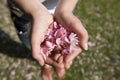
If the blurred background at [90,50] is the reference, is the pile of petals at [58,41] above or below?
above

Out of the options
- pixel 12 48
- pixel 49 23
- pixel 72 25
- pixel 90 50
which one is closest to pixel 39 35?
pixel 49 23

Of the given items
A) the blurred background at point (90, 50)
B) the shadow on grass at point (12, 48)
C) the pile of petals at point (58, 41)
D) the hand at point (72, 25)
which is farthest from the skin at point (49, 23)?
the shadow on grass at point (12, 48)

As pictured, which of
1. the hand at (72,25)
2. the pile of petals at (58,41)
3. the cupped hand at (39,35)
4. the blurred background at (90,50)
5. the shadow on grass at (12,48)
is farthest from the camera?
the shadow on grass at (12,48)

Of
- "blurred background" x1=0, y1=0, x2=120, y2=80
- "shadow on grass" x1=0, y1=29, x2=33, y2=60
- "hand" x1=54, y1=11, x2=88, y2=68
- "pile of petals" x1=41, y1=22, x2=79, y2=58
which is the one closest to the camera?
"hand" x1=54, y1=11, x2=88, y2=68

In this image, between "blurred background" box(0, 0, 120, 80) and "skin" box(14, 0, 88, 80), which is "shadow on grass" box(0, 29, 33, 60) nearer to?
"blurred background" box(0, 0, 120, 80)

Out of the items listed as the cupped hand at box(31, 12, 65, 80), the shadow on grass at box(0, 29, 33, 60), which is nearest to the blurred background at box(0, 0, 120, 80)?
the shadow on grass at box(0, 29, 33, 60)

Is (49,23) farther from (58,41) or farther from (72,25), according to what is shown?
(72,25)

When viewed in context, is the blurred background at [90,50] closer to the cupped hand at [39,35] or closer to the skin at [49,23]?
the cupped hand at [39,35]

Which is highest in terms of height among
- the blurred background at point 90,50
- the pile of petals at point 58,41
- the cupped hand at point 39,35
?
the cupped hand at point 39,35
